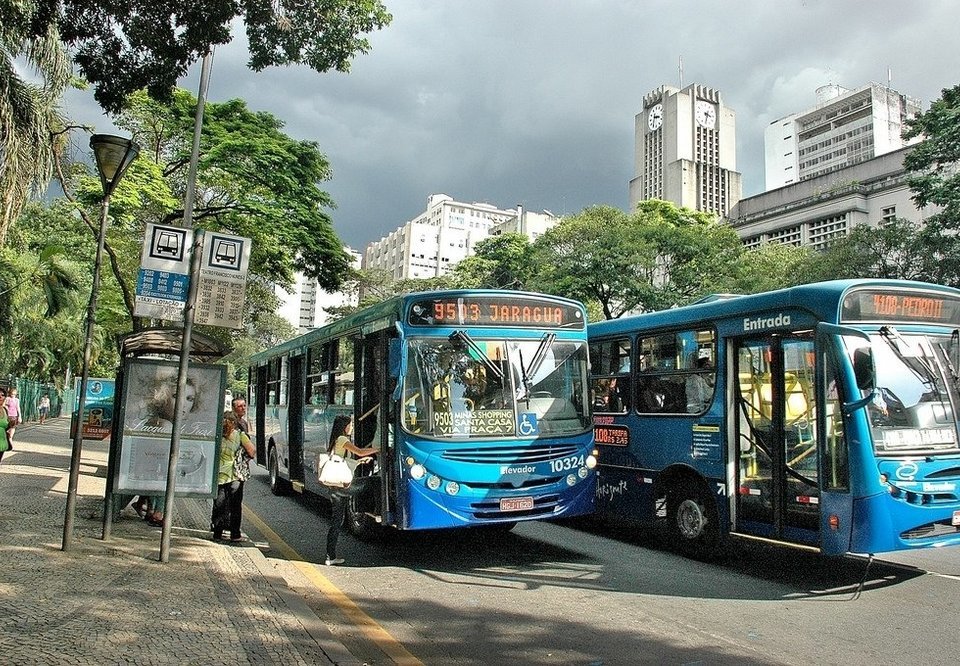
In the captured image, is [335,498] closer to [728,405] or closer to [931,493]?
[728,405]

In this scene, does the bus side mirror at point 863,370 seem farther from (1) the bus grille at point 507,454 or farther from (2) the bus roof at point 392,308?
(2) the bus roof at point 392,308

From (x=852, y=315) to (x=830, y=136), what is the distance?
126 meters

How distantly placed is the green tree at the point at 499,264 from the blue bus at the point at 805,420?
99.2 ft

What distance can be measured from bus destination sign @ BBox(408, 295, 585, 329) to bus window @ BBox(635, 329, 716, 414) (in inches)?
46.0

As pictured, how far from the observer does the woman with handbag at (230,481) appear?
9.20m

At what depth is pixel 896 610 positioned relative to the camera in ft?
21.6

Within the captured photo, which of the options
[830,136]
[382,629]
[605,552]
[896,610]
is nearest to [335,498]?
[382,629]

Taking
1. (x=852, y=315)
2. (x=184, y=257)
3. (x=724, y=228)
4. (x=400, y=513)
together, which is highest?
(x=724, y=228)

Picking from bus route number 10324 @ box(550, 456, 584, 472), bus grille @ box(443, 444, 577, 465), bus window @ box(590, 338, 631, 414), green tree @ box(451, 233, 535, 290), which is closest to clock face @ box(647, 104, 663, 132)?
green tree @ box(451, 233, 535, 290)

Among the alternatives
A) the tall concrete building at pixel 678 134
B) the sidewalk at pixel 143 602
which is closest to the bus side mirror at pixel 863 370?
the sidewalk at pixel 143 602

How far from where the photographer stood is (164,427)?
9.09m

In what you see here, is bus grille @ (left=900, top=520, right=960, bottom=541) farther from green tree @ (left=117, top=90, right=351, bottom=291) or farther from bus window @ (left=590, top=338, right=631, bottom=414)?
green tree @ (left=117, top=90, right=351, bottom=291)

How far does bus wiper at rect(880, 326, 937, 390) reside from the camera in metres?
7.19

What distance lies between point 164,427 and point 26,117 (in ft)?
14.0
